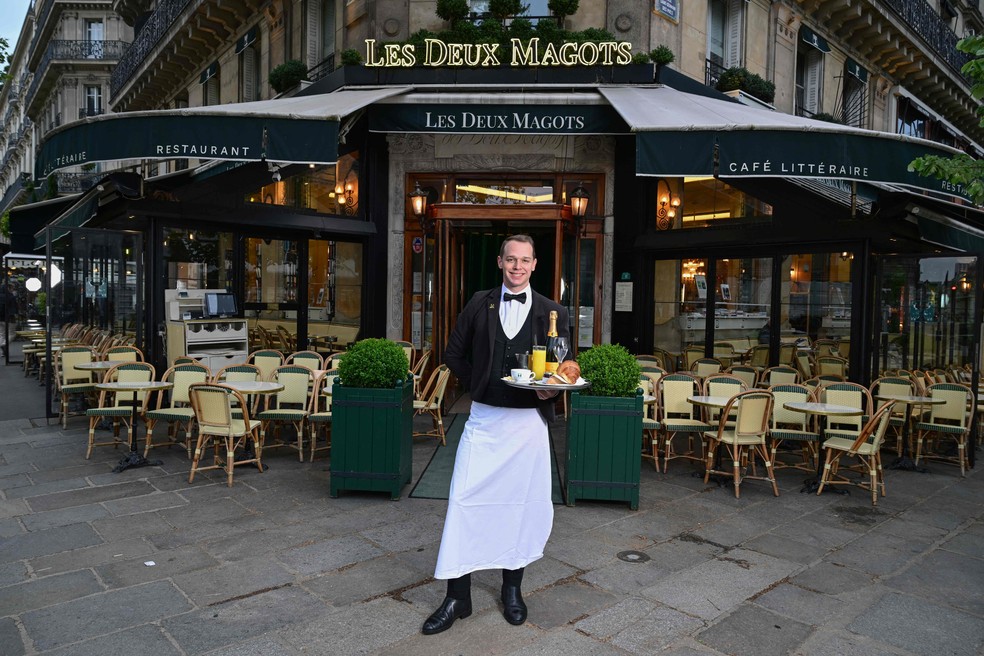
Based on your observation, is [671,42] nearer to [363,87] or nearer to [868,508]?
[363,87]

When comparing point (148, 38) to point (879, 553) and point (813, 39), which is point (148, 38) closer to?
point (813, 39)

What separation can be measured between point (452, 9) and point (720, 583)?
9.02 meters

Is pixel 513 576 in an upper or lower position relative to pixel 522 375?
lower

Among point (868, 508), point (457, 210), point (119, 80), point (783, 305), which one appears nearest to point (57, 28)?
point (119, 80)

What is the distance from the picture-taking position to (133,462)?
688 cm

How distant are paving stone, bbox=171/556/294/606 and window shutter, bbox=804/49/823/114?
45.5 feet

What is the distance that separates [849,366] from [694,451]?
2.73 metres

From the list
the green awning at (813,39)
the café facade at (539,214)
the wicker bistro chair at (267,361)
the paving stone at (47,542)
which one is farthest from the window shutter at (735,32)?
the paving stone at (47,542)

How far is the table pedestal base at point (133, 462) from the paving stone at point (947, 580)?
21.4ft

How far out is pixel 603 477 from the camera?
230 inches

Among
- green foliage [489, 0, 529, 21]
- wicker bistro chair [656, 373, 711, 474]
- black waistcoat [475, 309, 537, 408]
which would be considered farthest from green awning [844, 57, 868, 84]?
black waistcoat [475, 309, 537, 408]

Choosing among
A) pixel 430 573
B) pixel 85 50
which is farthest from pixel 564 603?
pixel 85 50

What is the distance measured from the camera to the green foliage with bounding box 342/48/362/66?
10.5 m

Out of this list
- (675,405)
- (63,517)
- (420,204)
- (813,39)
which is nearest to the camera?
(63,517)
